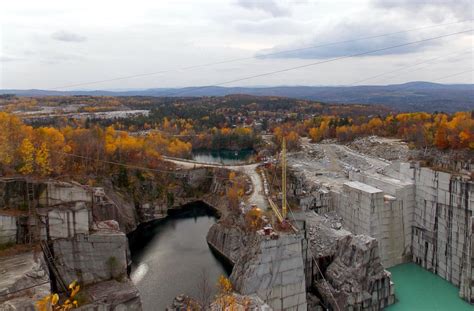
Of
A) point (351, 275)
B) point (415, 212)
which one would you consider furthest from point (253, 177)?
point (351, 275)

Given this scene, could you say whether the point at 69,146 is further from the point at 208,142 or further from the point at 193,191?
the point at 208,142

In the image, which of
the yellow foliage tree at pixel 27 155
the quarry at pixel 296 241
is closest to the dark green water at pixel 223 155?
the quarry at pixel 296 241

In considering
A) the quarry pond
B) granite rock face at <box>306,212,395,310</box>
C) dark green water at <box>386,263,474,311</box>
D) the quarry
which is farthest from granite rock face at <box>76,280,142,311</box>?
dark green water at <box>386,263,474,311</box>

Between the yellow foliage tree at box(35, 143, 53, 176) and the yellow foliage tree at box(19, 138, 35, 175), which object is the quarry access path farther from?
the yellow foliage tree at box(19, 138, 35, 175)

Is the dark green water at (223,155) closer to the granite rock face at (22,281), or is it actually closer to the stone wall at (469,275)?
the stone wall at (469,275)

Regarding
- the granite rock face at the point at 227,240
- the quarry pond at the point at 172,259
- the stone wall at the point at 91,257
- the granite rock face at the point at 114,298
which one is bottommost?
the quarry pond at the point at 172,259

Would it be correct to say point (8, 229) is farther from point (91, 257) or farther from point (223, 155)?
point (223, 155)
